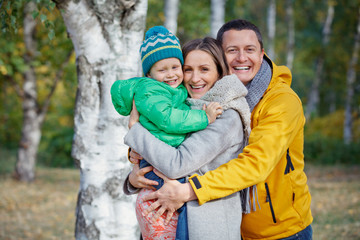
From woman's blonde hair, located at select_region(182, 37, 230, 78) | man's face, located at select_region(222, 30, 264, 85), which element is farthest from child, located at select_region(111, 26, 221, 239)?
man's face, located at select_region(222, 30, 264, 85)

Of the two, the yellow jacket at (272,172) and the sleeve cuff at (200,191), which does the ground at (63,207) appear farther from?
the sleeve cuff at (200,191)

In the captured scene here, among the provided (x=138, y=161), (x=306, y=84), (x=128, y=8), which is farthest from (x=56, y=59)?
(x=306, y=84)

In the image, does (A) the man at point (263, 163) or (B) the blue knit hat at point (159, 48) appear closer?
(A) the man at point (263, 163)

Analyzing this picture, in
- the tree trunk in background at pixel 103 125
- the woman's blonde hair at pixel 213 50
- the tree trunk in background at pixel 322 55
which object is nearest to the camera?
the woman's blonde hair at pixel 213 50

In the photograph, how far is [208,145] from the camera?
2133 mm

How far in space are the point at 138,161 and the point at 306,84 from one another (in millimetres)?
30805

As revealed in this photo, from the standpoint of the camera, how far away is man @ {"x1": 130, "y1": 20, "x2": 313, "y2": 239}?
2127 mm

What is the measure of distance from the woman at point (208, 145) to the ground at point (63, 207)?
4430 millimetres

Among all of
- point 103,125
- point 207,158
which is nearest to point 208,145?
point 207,158

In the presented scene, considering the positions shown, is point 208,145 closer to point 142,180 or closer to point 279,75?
point 142,180

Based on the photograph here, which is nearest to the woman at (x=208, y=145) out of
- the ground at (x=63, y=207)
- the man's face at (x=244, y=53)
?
the man's face at (x=244, y=53)

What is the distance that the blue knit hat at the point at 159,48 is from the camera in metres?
2.41

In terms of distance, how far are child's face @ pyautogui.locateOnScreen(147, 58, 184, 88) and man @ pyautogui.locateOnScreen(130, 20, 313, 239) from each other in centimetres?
51

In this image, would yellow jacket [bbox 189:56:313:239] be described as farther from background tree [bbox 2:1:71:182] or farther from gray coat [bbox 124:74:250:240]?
background tree [bbox 2:1:71:182]
